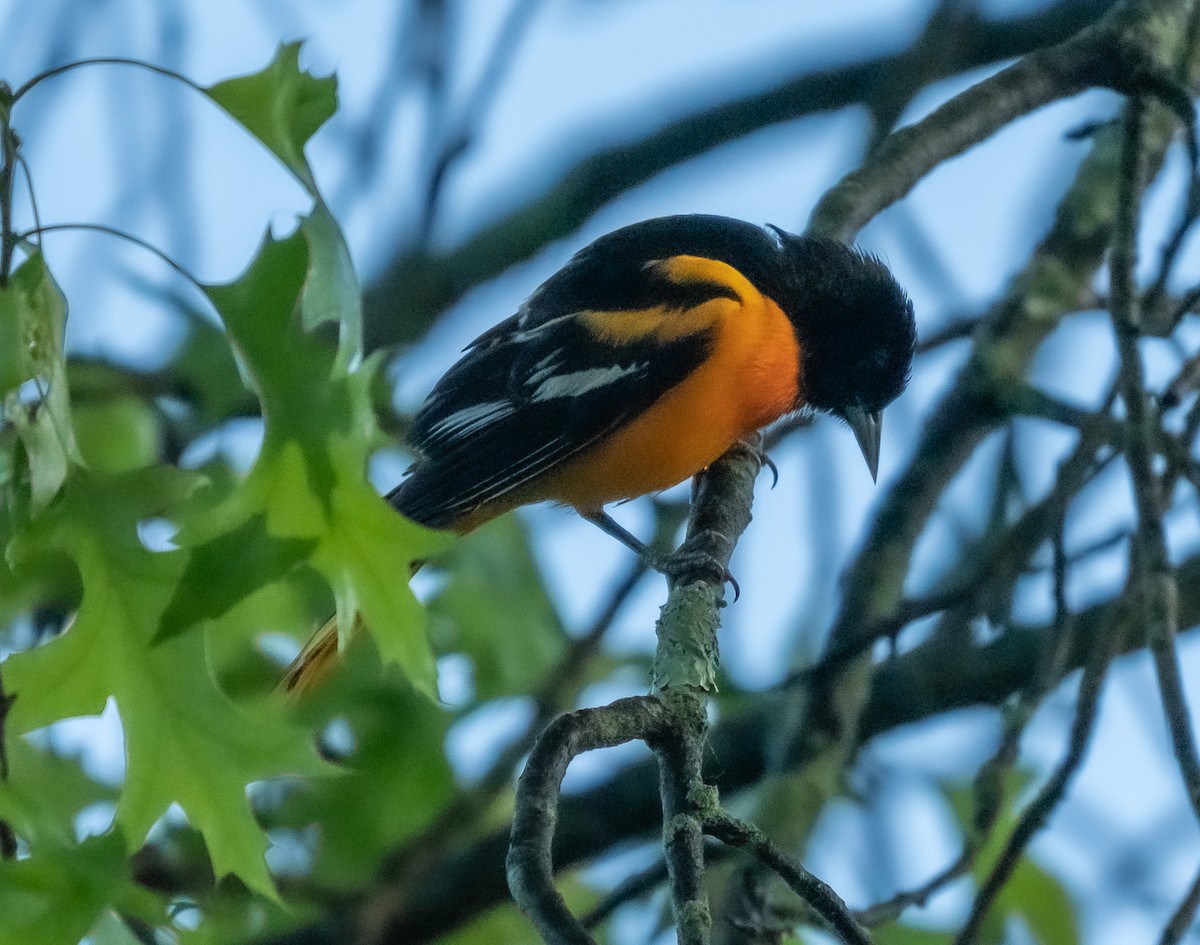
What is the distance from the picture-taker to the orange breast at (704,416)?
3.72 meters

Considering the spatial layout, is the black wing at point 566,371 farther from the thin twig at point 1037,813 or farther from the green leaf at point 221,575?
the green leaf at point 221,575

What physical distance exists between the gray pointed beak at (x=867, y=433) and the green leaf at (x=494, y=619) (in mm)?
1002

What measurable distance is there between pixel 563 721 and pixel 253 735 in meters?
0.96

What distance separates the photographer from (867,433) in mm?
4348

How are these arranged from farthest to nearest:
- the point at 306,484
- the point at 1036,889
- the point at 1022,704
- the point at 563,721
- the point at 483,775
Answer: the point at 483,775 → the point at 1036,889 → the point at 1022,704 → the point at 306,484 → the point at 563,721

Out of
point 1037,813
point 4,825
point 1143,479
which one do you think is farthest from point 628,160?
point 4,825

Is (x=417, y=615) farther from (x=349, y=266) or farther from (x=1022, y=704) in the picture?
(x=1022, y=704)

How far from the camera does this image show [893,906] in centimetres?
264

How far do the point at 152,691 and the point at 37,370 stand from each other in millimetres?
589

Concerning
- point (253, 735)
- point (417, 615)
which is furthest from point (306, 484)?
point (253, 735)

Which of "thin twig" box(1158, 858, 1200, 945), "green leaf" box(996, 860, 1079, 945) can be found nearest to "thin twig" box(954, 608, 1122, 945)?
"thin twig" box(1158, 858, 1200, 945)

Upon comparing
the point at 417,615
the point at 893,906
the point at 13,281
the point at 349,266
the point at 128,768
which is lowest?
the point at 893,906

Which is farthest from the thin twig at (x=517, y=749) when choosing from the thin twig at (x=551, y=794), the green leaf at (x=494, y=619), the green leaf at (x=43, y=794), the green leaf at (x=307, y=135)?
the thin twig at (x=551, y=794)

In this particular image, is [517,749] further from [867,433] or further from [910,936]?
[867,433]
